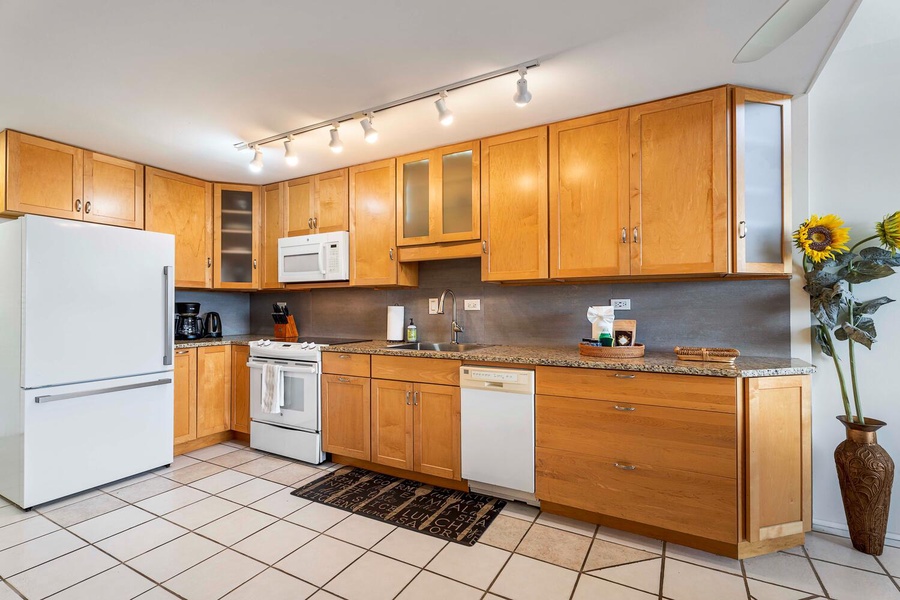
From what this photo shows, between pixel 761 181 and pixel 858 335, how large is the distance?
0.86 m

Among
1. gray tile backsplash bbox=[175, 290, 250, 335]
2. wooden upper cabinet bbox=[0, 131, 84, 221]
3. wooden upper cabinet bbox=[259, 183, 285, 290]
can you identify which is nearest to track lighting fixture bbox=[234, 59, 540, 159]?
wooden upper cabinet bbox=[259, 183, 285, 290]

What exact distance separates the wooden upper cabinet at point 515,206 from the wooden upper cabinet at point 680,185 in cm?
52

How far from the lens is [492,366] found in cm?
253

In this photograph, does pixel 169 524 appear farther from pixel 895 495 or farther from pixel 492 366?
pixel 895 495

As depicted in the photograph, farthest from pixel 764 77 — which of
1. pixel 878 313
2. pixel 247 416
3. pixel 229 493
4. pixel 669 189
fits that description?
pixel 247 416

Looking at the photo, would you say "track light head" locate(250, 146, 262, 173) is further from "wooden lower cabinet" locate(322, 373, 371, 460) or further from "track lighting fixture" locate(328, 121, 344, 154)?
"wooden lower cabinet" locate(322, 373, 371, 460)

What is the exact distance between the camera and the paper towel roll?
3467mm

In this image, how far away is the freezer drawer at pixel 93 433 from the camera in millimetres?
2473

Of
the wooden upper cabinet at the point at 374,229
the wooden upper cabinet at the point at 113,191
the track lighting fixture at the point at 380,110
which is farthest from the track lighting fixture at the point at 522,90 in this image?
the wooden upper cabinet at the point at 113,191

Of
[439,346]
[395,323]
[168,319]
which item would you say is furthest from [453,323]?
[168,319]

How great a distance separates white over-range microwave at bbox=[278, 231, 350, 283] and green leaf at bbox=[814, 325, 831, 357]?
2993 mm

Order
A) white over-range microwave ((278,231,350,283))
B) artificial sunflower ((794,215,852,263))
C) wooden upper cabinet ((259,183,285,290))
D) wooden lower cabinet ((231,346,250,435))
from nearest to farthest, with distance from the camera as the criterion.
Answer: artificial sunflower ((794,215,852,263)), white over-range microwave ((278,231,350,283)), wooden lower cabinet ((231,346,250,435)), wooden upper cabinet ((259,183,285,290))

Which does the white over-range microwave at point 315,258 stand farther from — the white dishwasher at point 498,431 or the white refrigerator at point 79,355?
the white dishwasher at point 498,431

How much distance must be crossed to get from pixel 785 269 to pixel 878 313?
48 cm
